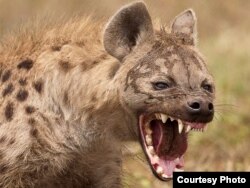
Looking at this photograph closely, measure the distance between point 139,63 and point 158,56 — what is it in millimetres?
97

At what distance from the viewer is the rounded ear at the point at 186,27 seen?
16.4 ft

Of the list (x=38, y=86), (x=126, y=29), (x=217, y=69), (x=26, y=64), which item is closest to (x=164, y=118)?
(x=126, y=29)

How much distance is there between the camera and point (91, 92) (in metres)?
4.92

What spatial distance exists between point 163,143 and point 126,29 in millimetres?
588

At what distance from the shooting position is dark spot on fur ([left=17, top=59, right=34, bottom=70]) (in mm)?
5134

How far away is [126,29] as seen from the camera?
4887mm

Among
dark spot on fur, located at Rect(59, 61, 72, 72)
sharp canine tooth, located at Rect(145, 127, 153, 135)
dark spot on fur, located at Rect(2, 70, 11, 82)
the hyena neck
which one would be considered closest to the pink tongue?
sharp canine tooth, located at Rect(145, 127, 153, 135)

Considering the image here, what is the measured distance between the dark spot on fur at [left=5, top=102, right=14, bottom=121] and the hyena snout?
95 cm

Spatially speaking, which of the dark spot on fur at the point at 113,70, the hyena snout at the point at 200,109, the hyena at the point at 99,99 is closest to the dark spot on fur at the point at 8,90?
the hyena at the point at 99,99

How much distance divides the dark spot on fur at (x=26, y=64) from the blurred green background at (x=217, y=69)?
0.51 m

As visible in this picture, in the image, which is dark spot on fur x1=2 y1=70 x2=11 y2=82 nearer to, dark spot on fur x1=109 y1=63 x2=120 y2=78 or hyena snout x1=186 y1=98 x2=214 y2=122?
dark spot on fur x1=109 y1=63 x2=120 y2=78

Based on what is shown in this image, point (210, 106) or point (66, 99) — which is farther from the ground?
point (66, 99)

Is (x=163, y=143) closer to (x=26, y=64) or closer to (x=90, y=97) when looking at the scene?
Answer: (x=90, y=97)

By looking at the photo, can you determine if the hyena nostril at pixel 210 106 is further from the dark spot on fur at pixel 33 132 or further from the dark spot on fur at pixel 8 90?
the dark spot on fur at pixel 8 90
